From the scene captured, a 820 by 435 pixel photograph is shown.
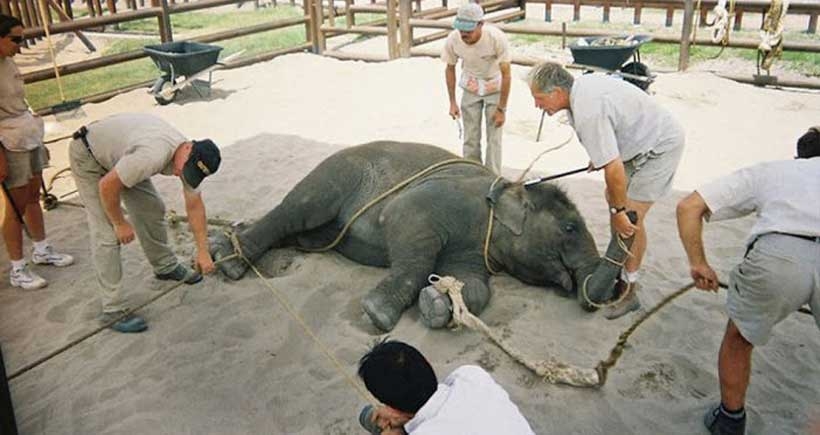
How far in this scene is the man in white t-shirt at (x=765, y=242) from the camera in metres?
2.58

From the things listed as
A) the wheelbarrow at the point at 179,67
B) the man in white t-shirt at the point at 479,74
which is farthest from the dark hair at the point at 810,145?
the wheelbarrow at the point at 179,67

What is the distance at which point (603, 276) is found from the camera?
13.0 feet

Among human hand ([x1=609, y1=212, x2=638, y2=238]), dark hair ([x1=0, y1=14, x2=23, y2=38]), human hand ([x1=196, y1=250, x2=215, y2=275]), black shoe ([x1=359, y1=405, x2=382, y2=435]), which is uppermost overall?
dark hair ([x1=0, y1=14, x2=23, y2=38])

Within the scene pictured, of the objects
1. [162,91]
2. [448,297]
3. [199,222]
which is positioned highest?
[199,222]

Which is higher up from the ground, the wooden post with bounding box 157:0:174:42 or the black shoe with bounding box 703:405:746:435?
the wooden post with bounding box 157:0:174:42

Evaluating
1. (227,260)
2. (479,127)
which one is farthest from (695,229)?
(479,127)

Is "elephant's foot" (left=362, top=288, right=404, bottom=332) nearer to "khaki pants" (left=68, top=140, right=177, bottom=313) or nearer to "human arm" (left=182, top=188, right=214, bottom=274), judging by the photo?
"human arm" (left=182, top=188, right=214, bottom=274)

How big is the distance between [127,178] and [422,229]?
1.68 m

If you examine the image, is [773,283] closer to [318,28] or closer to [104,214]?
[104,214]

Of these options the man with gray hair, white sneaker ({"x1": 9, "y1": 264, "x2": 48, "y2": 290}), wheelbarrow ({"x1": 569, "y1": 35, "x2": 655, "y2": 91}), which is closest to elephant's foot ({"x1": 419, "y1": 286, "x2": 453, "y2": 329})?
the man with gray hair

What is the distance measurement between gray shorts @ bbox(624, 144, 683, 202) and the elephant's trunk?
0.29m

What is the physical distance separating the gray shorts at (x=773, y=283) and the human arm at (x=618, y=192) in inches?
35.3

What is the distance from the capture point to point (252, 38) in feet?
45.7

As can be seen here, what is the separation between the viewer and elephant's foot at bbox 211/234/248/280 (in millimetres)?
4637
